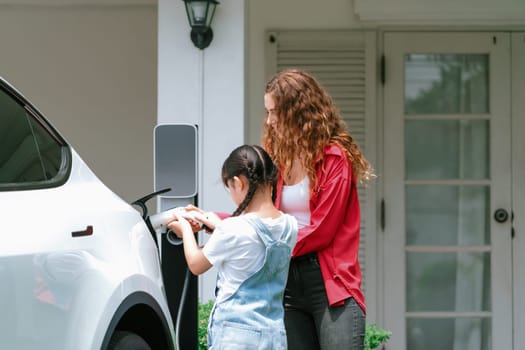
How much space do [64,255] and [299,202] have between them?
45.8 inches

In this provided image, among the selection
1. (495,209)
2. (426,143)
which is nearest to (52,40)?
(426,143)

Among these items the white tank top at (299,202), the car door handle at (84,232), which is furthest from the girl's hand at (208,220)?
the car door handle at (84,232)

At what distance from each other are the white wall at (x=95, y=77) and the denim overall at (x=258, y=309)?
4.05 metres

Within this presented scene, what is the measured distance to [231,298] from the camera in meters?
3.40

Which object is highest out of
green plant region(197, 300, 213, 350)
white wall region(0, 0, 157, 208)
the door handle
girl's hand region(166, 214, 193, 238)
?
white wall region(0, 0, 157, 208)

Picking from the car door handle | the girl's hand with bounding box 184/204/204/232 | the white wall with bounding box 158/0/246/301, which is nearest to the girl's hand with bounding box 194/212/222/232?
the girl's hand with bounding box 184/204/204/232

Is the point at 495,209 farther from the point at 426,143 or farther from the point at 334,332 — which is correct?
the point at 334,332

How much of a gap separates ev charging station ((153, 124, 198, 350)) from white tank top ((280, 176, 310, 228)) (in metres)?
0.43

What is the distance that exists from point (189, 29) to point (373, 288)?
88.1 inches

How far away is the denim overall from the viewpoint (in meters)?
3.35

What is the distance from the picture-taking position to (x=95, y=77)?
24.4 feet

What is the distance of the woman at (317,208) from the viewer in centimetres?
368

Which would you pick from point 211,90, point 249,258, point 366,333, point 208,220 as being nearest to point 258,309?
point 249,258

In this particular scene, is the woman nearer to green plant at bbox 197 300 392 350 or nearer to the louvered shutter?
green plant at bbox 197 300 392 350
